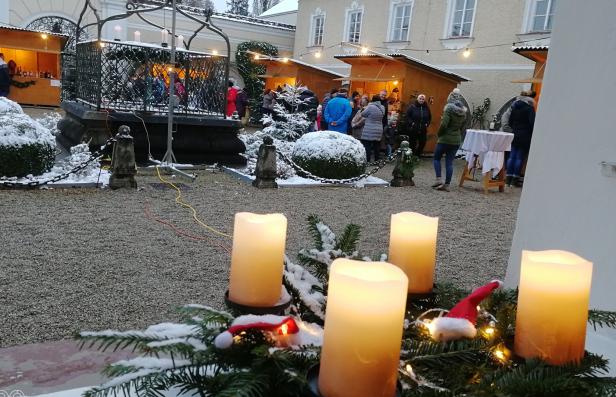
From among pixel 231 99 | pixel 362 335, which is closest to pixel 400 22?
pixel 231 99

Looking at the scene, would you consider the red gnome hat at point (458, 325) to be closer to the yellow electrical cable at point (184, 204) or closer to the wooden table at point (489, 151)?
the yellow electrical cable at point (184, 204)

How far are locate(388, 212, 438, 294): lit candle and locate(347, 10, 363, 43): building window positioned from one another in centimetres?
2175

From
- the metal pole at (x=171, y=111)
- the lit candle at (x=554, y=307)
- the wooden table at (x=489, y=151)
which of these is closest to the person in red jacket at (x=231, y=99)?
the metal pole at (x=171, y=111)

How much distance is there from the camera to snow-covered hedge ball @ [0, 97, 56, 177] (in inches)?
269

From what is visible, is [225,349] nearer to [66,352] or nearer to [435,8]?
[66,352]

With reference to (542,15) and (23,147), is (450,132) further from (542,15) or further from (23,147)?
(542,15)

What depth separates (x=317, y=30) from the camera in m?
24.7

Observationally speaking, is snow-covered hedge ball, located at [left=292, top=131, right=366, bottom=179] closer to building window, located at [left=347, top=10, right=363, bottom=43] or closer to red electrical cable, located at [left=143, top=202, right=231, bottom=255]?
red electrical cable, located at [left=143, top=202, right=231, bottom=255]

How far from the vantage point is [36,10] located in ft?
73.3

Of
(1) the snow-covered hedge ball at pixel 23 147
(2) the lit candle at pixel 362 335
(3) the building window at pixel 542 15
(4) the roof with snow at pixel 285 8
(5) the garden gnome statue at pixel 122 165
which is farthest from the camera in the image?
(4) the roof with snow at pixel 285 8

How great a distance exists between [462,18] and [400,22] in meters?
3.11

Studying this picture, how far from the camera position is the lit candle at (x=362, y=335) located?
81 centimetres

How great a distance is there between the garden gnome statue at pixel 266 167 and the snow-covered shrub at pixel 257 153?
0.76 m

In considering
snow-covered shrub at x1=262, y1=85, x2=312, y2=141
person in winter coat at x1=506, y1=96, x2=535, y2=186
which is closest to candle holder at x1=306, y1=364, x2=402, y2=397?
person in winter coat at x1=506, y1=96, x2=535, y2=186
